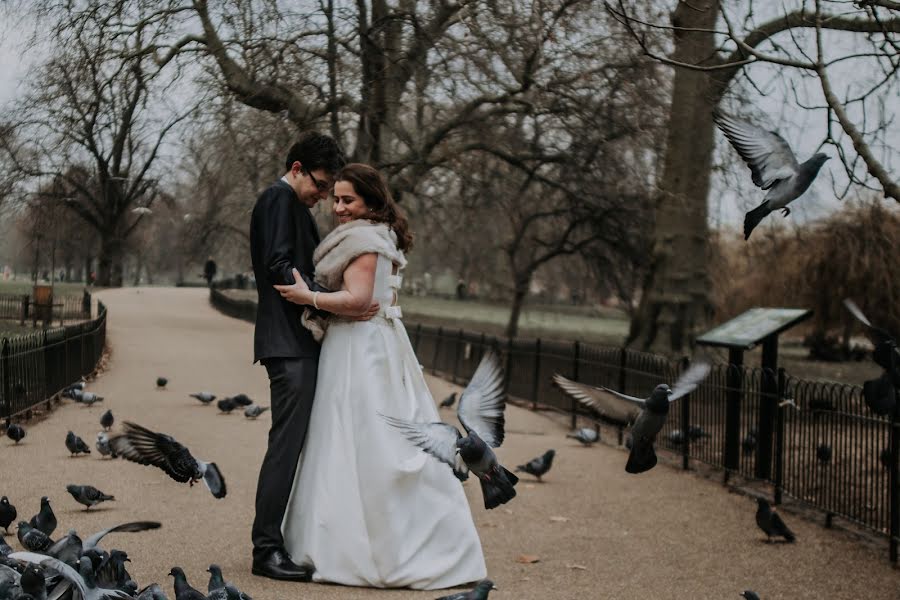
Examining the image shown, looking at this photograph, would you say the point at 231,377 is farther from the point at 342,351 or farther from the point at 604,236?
the point at 342,351

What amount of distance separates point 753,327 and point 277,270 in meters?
5.72

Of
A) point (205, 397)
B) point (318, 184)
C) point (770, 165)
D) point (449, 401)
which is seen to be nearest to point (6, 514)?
point (318, 184)

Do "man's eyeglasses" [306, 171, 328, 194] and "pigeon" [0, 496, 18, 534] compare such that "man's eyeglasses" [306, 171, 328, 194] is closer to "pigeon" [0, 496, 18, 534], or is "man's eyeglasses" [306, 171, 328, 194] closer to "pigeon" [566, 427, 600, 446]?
"pigeon" [0, 496, 18, 534]

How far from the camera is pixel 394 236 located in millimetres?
5426

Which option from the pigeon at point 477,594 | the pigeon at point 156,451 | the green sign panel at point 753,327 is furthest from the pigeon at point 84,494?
the green sign panel at point 753,327

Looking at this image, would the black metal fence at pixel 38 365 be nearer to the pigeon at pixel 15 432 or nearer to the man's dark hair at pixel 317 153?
the pigeon at pixel 15 432

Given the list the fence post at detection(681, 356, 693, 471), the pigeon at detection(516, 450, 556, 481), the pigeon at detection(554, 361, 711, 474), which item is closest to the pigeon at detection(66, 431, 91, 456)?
the pigeon at detection(516, 450, 556, 481)

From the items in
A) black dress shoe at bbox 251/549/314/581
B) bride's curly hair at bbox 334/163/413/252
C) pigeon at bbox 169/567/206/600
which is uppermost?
bride's curly hair at bbox 334/163/413/252

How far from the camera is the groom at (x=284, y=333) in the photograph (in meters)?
5.16

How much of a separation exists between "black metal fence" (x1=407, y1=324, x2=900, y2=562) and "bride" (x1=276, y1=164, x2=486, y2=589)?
3185 millimetres

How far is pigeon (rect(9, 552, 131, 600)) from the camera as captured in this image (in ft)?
12.9

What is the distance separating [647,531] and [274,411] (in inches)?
121

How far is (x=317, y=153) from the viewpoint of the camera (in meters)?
5.37

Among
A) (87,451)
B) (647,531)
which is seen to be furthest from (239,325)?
(647,531)
